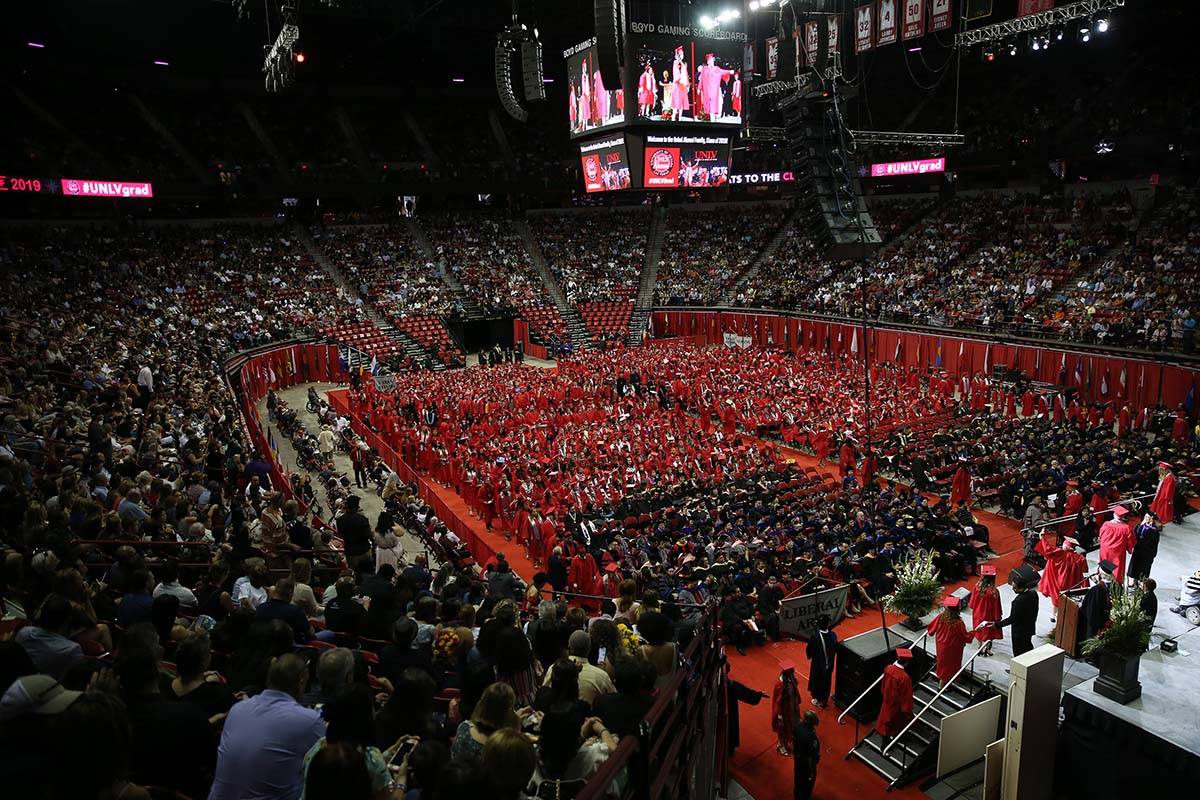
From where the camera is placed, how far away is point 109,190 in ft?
116

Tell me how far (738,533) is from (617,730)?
37.5 ft

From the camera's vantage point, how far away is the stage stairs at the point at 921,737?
30.9ft

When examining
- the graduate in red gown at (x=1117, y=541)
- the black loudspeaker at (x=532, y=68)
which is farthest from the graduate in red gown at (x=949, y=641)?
the black loudspeaker at (x=532, y=68)

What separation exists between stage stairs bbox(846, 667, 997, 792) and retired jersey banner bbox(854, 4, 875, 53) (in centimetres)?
1829

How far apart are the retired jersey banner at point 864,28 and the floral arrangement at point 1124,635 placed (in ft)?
58.7

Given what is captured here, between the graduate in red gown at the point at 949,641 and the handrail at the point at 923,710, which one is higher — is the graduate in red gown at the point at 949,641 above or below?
above

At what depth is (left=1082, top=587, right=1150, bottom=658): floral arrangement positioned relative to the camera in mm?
9102

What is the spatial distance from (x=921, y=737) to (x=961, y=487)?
429 inches

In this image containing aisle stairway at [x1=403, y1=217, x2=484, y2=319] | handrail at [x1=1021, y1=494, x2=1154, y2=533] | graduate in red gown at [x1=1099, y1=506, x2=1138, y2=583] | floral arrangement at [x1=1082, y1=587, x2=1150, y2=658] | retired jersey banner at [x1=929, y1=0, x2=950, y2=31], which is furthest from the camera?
aisle stairway at [x1=403, y1=217, x2=484, y2=319]

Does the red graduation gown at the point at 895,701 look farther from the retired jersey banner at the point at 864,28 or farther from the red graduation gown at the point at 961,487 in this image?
the retired jersey banner at the point at 864,28

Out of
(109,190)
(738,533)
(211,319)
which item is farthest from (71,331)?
(738,533)

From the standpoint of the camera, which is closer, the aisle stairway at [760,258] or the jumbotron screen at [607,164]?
the jumbotron screen at [607,164]

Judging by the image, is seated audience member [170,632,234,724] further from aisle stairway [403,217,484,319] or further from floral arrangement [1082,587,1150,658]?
aisle stairway [403,217,484,319]

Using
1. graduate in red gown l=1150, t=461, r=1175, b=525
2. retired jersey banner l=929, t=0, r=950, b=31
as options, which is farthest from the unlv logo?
graduate in red gown l=1150, t=461, r=1175, b=525
